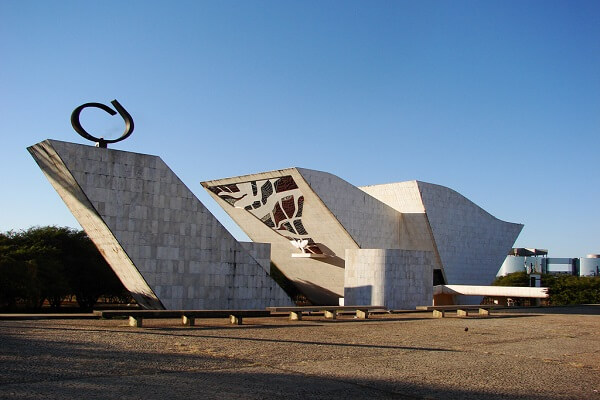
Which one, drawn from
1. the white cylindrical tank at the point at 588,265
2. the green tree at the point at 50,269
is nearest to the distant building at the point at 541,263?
the white cylindrical tank at the point at 588,265

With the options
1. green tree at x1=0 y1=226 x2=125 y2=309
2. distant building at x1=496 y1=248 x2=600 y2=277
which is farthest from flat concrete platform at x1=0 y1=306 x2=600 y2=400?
distant building at x1=496 y1=248 x2=600 y2=277

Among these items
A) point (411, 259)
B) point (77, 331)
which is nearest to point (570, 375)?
point (77, 331)

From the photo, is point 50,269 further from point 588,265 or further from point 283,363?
point 588,265

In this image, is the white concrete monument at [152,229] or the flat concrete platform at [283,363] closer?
the flat concrete platform at [283,363]

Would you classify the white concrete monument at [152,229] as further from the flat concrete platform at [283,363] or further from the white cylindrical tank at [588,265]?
the white cylindrical tank at [588,265]

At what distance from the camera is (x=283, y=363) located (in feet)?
26.0

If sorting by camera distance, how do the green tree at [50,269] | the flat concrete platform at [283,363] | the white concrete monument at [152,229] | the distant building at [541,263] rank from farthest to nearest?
1. the distant building at [541,263]
2. the green tree at [50,269]
3. the white concrete monument at [152,229]
4. the flat concrete platform at [283,363]

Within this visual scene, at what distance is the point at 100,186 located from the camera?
17.1m

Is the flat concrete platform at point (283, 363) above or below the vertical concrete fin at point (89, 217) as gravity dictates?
below

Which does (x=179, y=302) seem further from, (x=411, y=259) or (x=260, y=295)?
(x=411, y=259)

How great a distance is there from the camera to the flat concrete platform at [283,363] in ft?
20.1

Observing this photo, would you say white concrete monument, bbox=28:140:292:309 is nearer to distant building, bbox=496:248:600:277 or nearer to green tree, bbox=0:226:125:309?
green tree, bbox=0:226:125:309

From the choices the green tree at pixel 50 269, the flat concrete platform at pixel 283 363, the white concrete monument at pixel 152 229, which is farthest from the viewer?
the green tree at pixel 50 269

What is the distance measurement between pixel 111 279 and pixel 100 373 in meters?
27.7
